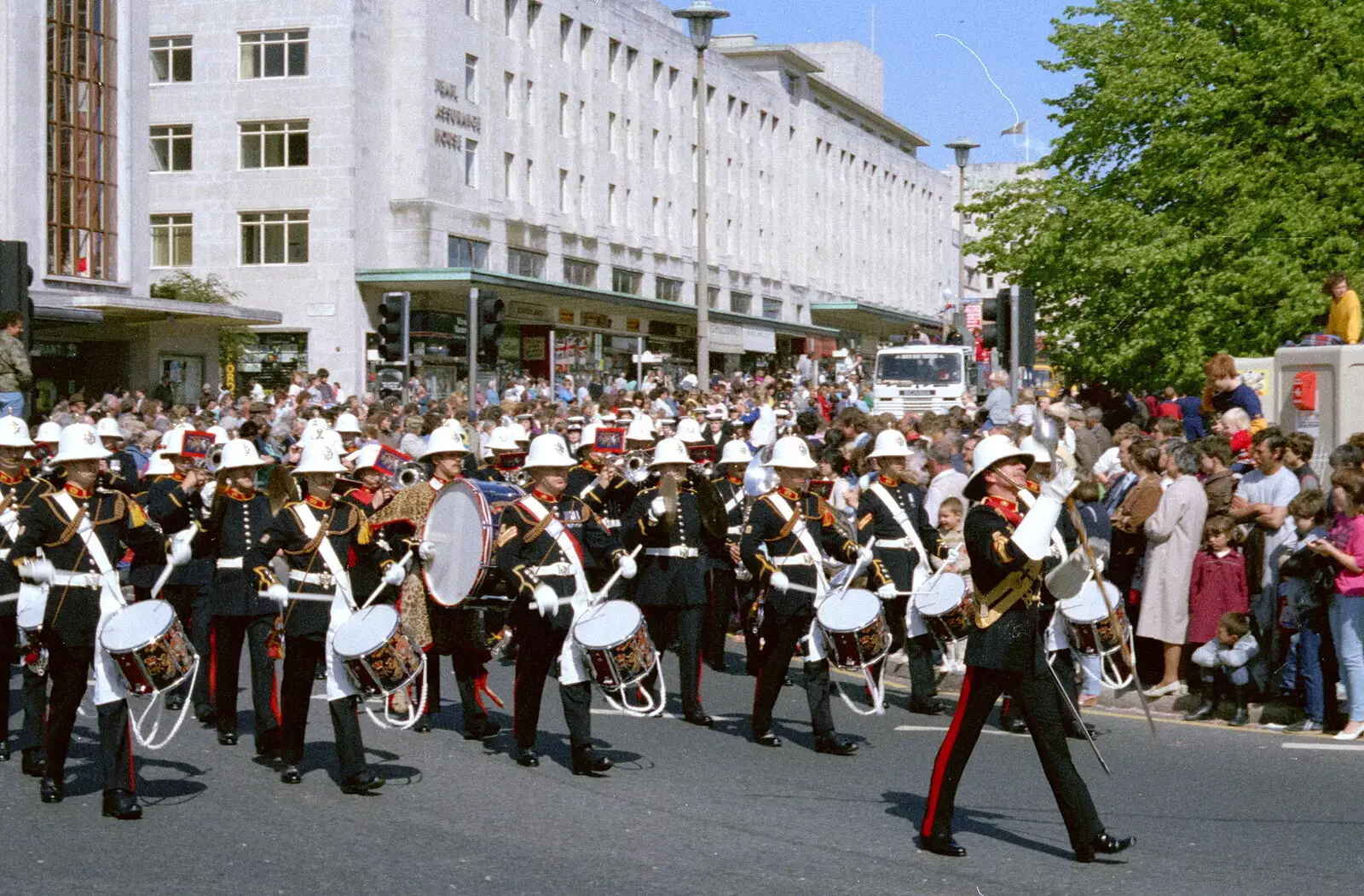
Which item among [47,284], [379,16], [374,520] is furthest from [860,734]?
A: [379,16]

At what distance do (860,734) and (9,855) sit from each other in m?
5.44

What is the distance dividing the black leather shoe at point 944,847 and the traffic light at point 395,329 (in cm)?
1190

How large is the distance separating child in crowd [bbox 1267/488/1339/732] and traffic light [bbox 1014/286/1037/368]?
377 cm

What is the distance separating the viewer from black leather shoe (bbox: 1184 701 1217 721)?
12.4 metres

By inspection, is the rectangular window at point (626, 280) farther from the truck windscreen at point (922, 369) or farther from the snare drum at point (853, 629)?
the snare drum at point (853, 629)

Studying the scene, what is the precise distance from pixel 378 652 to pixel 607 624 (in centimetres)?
133

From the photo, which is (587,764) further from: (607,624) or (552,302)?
(552,302)

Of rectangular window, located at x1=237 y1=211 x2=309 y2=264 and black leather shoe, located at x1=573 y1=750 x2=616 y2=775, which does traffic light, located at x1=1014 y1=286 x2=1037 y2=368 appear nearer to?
black leather shoe, located at x1=573 y1=750 x2=616 y2=775

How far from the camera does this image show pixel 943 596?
1073 centimetres

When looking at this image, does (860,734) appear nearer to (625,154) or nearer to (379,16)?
(379,16)

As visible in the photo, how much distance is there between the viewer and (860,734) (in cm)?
1166

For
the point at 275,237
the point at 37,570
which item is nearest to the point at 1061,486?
the point at 37,570

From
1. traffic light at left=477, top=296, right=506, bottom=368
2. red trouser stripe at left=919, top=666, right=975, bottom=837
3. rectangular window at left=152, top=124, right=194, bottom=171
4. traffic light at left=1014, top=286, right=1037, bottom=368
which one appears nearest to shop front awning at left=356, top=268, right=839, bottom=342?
rectangular window at left=152, top=124, right=194, bottom=171

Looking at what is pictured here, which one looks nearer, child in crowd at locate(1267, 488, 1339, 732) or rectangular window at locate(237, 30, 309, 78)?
child in crowd at locate(1267, 488, 1339, 732)
